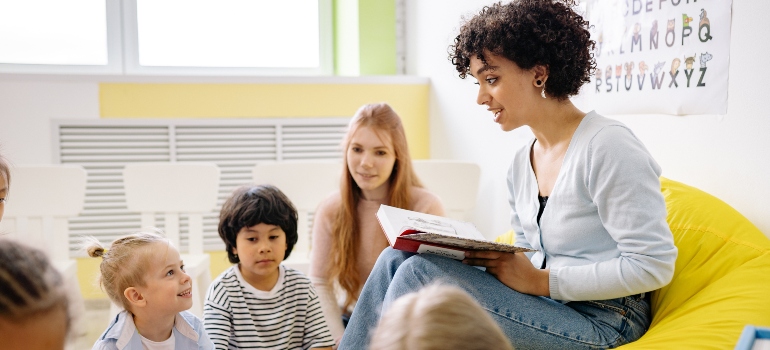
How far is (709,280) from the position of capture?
146 centimetres

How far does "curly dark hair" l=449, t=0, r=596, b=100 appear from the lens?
5.03ft

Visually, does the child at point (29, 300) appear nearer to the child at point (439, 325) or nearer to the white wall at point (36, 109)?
the child at point (439, 325)

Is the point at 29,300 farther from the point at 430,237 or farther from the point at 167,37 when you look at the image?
the point at 167,37

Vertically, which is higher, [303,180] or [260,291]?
[303,180]

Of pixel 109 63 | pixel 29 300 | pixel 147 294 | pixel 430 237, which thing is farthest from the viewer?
pixel 109 63

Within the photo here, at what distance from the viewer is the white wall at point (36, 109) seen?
330 cm

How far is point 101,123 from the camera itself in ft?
11.3

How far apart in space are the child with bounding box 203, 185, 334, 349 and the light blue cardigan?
2.30 ft

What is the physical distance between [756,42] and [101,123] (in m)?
2.88

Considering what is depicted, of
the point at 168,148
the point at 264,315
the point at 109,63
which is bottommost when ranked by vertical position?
the point at 264,315

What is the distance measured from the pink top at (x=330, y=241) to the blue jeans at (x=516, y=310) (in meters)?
0.63

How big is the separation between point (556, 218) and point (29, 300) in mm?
1128

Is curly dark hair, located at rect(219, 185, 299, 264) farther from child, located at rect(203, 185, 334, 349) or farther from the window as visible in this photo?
the window

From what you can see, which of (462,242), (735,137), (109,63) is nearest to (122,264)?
(462,242)
